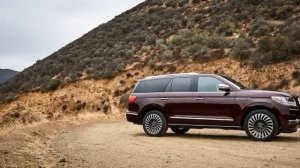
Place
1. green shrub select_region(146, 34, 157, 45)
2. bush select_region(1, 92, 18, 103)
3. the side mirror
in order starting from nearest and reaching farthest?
the side mirror → bush select_region(1, 92, 18, 103) → green shrub select_region(146, 34, 157, 45)

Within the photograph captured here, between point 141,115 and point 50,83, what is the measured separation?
85.3 ft

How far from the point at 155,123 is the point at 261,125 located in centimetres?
338

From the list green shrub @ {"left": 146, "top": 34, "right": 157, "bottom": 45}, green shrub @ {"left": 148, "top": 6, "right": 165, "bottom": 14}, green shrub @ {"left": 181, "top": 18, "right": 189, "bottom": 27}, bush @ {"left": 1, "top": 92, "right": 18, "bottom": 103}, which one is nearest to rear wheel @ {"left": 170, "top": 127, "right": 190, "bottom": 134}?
green shrub @ {"left": 146, "top": 34, "right": 157, "bottom": 45}

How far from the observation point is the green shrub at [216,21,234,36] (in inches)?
1417

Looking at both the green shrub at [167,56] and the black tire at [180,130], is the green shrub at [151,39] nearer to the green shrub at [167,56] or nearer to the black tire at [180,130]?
the green shrub at [167,56]

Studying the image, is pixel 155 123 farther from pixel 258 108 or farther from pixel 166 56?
pixel 166 56

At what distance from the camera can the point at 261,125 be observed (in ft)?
42.0

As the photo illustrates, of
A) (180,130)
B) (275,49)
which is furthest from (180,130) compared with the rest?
(275,49)

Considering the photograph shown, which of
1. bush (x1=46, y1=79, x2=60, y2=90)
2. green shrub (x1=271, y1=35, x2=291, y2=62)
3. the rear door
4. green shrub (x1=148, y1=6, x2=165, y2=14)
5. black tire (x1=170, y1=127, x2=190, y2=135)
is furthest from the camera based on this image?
green shrub (x1=148, y1=6, x2=165, y2=14)

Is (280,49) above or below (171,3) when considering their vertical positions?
below

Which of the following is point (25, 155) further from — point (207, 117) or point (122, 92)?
point (122, 92)

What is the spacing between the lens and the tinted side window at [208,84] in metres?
13.8

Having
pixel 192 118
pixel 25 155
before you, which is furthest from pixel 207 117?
pixel 25 155

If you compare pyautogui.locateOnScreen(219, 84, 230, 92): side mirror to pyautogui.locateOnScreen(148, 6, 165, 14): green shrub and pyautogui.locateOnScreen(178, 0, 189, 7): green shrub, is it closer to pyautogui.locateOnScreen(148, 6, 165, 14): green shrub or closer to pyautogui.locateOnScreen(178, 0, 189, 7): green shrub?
pyautogui.locateOnScreen(178, 0, 189, 7): green shrub
